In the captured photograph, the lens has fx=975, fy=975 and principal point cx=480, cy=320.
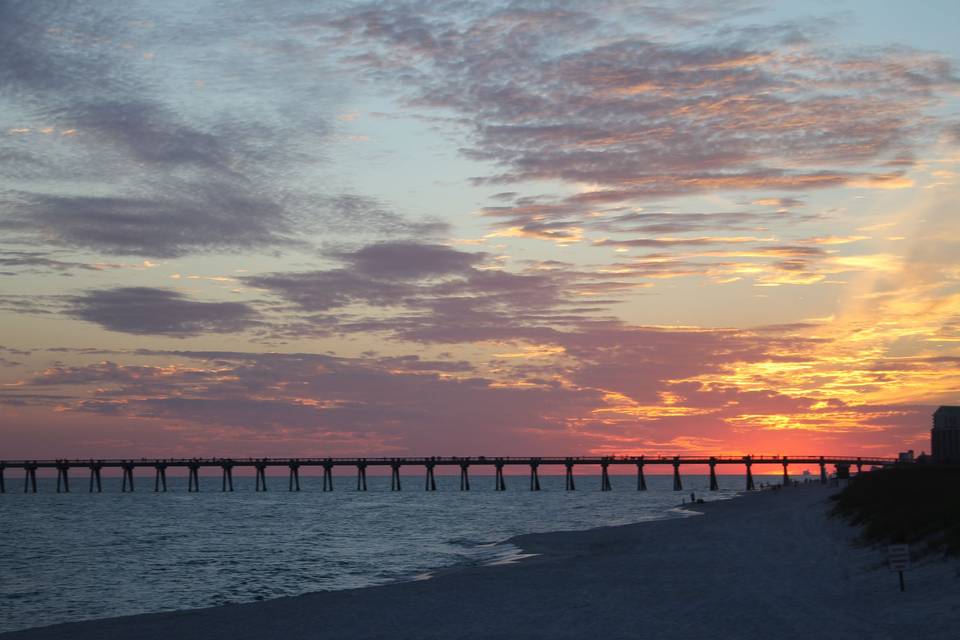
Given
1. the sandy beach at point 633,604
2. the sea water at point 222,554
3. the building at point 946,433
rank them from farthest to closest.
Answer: the building at point 946,433 → the sea water at point 222,554 → the sandy beach at point 633,604

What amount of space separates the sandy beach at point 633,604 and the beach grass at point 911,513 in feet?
3.11

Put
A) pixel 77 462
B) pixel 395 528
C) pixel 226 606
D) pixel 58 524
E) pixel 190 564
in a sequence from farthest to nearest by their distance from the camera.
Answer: pixel 77 462, pixel 58 524, pixel 395 528, pixel 190 564, pixel 226 606

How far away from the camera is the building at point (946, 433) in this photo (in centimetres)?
9738

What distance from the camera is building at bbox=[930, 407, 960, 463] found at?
97.4 metres

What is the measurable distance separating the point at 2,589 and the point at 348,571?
14625mm

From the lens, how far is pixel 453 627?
25.9 metres

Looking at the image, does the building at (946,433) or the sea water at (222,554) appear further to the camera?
the building at (946,433)

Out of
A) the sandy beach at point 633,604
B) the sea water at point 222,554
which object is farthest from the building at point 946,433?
the sandy beach at point 633,604

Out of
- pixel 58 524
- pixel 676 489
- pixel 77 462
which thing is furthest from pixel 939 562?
pixel 77 462

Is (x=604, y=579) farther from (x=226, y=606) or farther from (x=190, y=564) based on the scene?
(x=190, y=564)

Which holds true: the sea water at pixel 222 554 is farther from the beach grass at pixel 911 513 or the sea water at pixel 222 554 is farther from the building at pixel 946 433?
the building at pixel 946 433

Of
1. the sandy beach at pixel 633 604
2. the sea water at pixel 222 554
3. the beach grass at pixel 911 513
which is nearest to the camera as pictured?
the sandy beach at pixel 633 604

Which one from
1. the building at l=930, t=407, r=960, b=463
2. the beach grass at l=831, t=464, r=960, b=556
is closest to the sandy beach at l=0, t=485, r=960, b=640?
the beach grass at l=831, t=464, r=960, b=556

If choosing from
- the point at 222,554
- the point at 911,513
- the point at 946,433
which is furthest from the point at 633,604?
the point at 946,433
